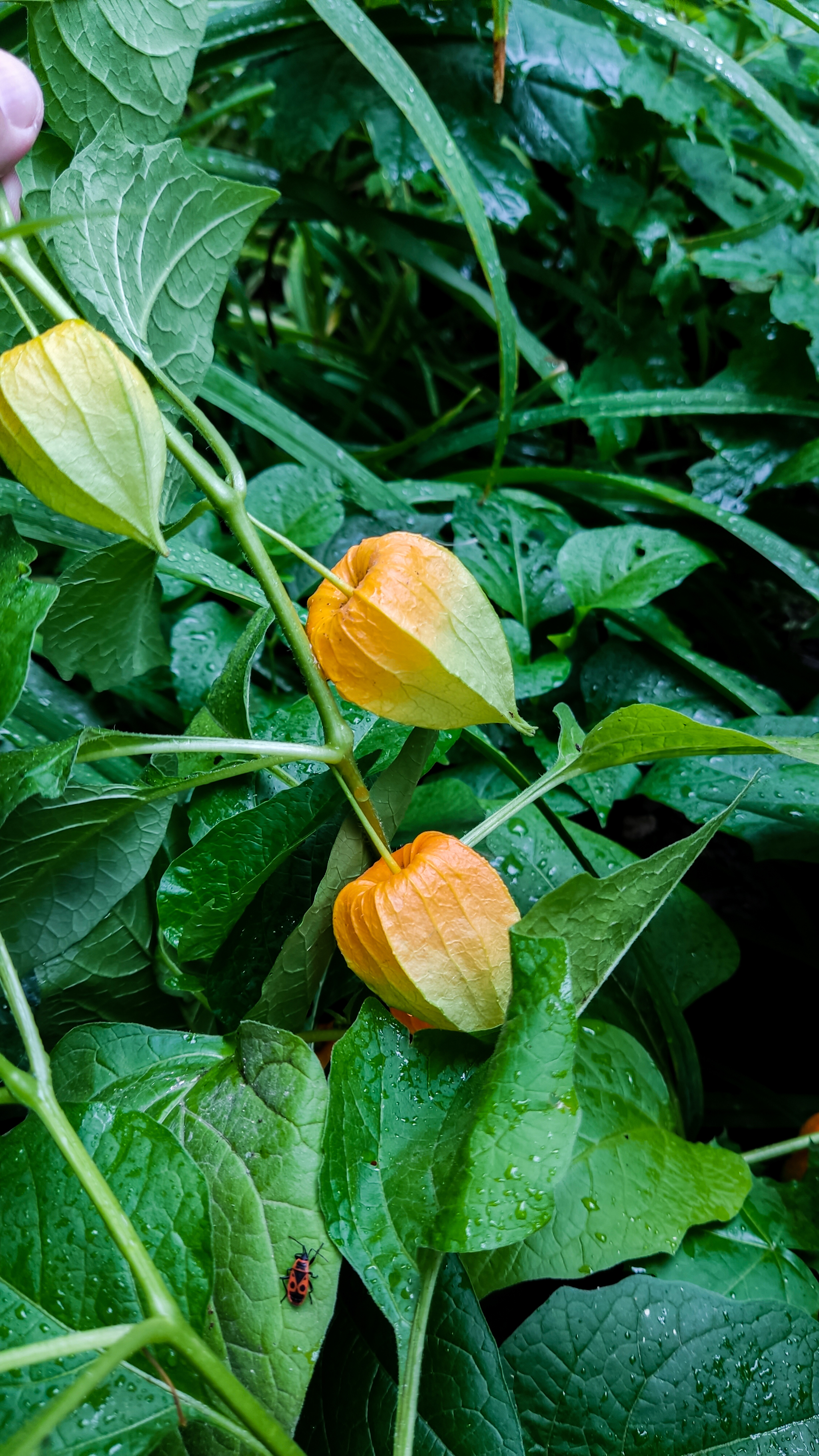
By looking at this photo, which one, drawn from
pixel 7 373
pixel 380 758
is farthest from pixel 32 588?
pixel 380 758

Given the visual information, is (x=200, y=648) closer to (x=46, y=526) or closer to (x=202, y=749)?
(x=46, y=526)

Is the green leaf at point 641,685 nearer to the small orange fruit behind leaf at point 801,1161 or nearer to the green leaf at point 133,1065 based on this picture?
the small orange fruit behind leaf at point 801,1161

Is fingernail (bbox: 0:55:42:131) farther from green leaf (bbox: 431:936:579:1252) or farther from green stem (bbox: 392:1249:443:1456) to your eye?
green stem (bbox: 392:1249:443:1456)

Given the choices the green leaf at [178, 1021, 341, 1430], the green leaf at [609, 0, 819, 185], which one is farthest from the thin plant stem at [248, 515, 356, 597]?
the green leaf at [609, 0, 819, 185]

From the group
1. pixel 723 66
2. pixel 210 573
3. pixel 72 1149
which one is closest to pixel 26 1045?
pixel 72 1149

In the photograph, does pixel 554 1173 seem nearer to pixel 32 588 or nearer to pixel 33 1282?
pixel 33 1282

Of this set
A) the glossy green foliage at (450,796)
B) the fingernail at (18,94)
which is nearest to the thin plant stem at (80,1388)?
the glossy green foliage at (450,796)
